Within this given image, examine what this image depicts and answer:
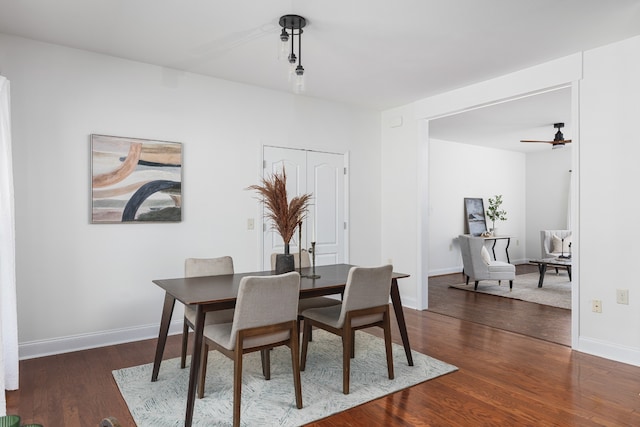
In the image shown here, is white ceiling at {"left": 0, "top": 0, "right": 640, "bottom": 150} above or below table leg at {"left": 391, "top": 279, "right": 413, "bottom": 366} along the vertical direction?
above

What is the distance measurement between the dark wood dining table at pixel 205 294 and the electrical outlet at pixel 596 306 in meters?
1.63

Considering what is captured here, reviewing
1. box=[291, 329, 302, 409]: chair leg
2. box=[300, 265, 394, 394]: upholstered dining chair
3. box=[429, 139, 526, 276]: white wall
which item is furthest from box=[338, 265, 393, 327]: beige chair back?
box=[429, 139, 526, 276]: white wall

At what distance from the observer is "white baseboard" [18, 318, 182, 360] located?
330cm

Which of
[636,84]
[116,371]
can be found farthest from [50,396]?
[636,84]

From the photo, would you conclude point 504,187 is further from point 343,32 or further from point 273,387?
point 273,387

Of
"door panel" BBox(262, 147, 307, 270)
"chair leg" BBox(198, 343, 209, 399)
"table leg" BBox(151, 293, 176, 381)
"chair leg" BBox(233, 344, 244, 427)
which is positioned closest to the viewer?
"chair leg" BBox(233, 344, 244, 427)

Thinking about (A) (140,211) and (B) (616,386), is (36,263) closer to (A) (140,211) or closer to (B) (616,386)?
(A) (140,211)

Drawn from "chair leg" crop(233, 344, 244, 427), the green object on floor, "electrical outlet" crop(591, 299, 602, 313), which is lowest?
"chair leg" crop(233, 344, 244, 427)

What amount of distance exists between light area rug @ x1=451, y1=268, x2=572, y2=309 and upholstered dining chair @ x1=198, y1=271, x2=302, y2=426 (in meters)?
4.19

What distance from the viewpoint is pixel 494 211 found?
8359 mm

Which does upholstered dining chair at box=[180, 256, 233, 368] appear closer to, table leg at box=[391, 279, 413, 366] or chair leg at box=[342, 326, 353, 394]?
chair leg at box=[342, 326, 353, 394]

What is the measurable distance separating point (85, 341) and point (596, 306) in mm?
4308

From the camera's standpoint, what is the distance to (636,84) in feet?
10.6

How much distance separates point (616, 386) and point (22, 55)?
502cm
